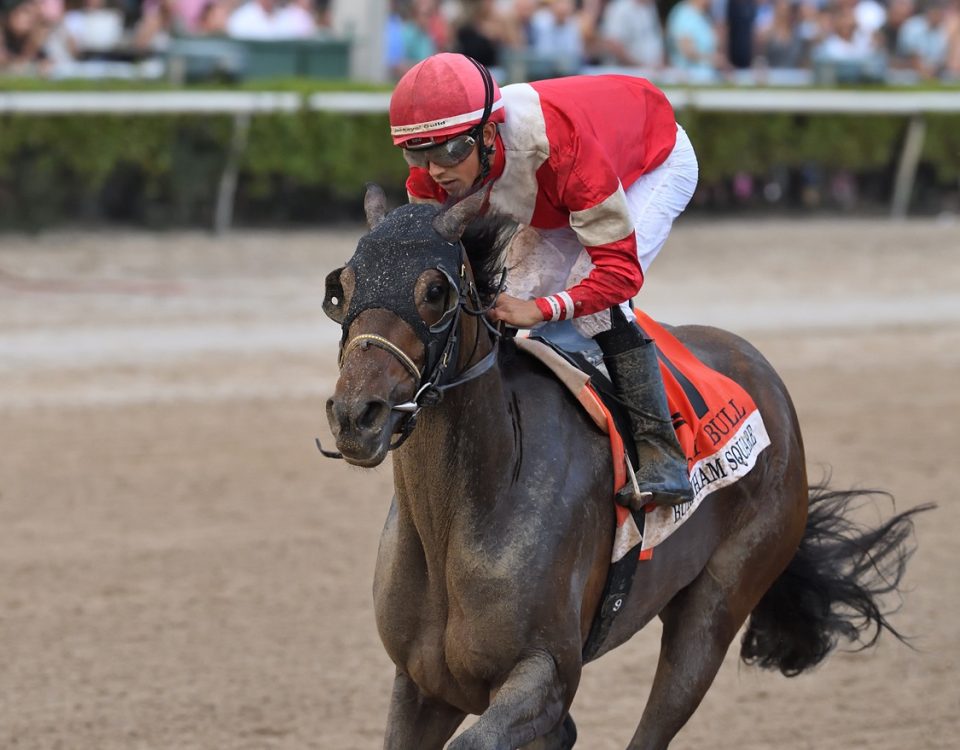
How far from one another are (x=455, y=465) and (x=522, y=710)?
54 centimetres

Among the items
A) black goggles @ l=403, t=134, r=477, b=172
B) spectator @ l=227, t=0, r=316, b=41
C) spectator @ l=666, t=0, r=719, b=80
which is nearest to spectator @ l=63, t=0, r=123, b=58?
spectator @ l=227, t=0, r=316, b=41

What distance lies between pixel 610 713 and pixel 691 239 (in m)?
8.96

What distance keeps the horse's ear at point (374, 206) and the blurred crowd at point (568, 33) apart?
32.0 ft

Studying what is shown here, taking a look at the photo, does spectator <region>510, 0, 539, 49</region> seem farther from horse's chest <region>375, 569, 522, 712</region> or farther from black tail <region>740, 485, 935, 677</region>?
horse's chest <region>375, 569, 522, 712</region>

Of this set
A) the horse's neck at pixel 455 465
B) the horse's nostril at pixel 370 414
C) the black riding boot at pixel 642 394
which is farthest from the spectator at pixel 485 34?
the horse's nostril at pixel 370 414

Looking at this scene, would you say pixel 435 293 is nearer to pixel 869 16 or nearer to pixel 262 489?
pixel 262 489

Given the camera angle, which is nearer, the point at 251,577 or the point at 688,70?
the point at 251,577

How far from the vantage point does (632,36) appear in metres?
14.5

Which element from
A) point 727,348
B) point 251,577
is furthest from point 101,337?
point 727,348

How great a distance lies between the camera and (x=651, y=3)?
15.0 metres

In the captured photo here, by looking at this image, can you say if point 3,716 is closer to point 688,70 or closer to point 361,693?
point 361,693

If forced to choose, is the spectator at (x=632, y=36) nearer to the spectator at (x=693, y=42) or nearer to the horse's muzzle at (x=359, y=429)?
the spectator at (x=693, y=42)

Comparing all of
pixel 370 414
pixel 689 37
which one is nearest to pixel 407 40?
pixel 689 37

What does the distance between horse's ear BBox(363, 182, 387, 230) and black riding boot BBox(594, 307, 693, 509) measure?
2.18 feet
